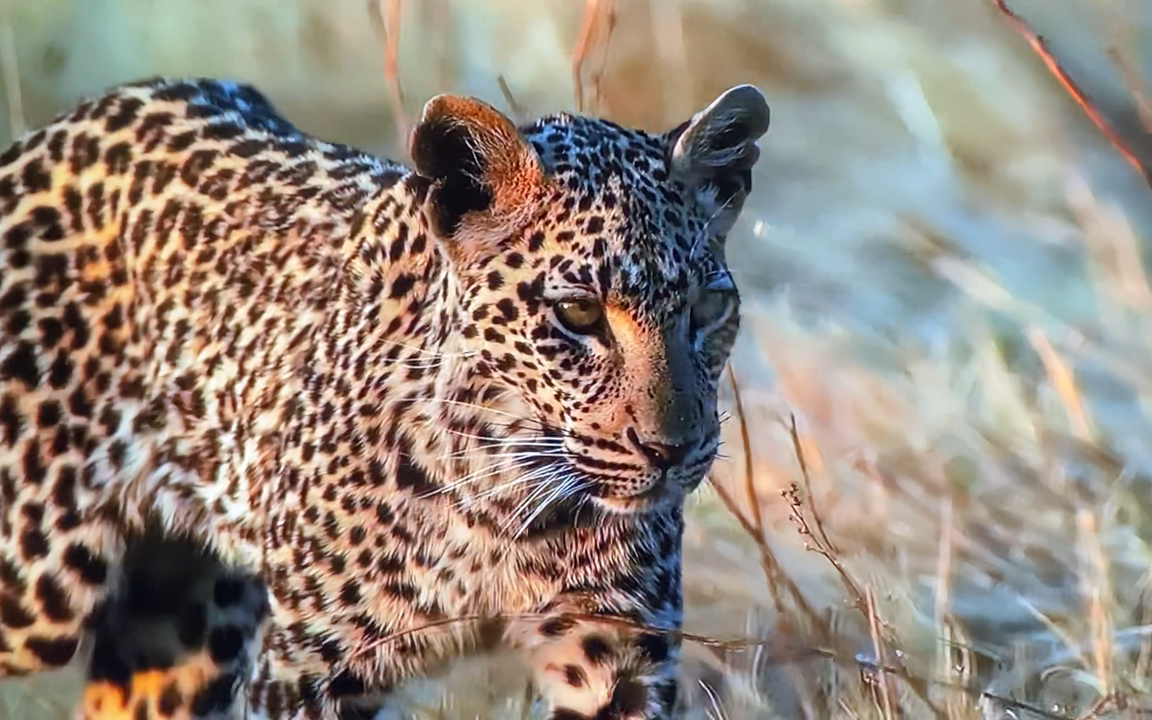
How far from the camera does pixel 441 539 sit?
1.40 m

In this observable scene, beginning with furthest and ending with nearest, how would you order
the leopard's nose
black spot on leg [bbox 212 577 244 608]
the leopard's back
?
black spot on leg [bbox 212 577 244 608], the leopard's back, the leopard's nose

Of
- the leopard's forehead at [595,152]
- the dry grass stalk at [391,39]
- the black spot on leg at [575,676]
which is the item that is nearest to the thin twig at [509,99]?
the dry grass stalk at [391,39]

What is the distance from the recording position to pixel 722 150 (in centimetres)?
142

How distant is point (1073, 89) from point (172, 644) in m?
1.27

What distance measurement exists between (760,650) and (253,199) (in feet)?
2.56

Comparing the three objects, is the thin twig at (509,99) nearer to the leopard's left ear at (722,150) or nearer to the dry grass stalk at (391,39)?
the dry grass stalk at (391,39)

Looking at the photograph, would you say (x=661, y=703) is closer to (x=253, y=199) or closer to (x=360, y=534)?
(x=360, y=534)

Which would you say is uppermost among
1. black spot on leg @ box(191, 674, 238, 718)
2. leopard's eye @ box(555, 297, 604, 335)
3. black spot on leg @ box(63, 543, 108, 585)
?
leopard's eye @ box(555, 297, 604, 335)

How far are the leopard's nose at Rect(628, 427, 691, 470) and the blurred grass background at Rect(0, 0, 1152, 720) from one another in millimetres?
376

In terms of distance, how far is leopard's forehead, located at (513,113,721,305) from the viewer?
1275mm

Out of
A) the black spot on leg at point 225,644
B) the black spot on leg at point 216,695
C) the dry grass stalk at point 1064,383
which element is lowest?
the black spot on leg at point 216,695

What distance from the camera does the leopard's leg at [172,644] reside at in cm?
168

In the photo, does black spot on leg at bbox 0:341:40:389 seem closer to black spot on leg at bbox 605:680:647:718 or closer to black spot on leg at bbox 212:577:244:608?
black spot on leg at bbox 212:577:244:608

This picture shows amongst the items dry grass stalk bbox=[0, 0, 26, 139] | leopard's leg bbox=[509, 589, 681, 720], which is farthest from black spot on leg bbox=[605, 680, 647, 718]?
dry grass stalk bbox=[0, 0, 26, 139]
